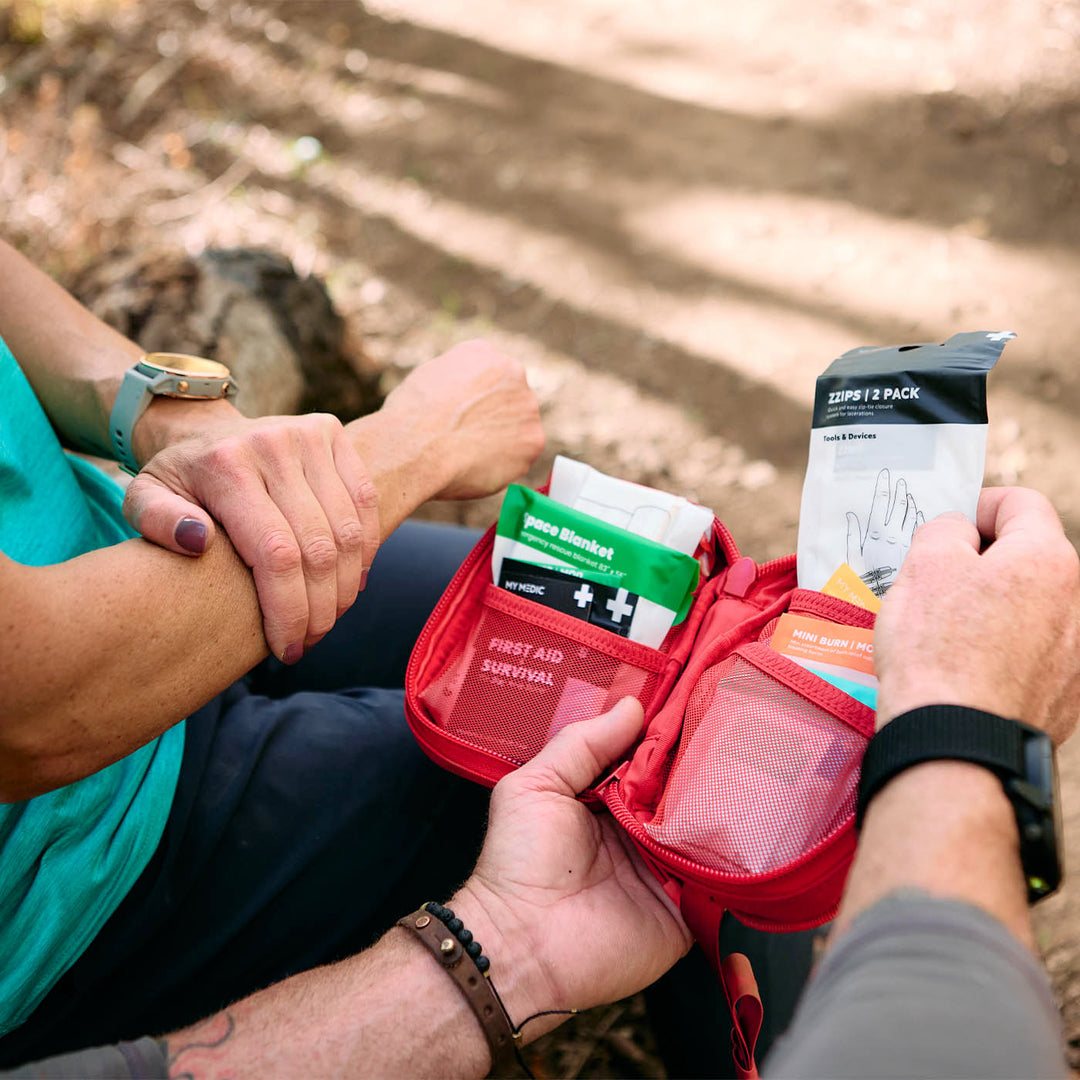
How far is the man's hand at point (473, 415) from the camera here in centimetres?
153

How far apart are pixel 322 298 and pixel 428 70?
257 cm

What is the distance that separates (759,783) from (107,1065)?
0.76 m

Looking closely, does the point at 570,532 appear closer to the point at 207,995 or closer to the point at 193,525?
the point at 193,525

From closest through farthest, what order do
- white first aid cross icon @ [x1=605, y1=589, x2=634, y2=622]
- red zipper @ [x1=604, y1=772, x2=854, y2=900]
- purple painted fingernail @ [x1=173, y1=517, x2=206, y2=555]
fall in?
1. red zipper @ [x1=604, y1=772, x2=854, y2=900]
2. purple painted fingernail @ [x1=173, y1=517, x2=206, y2=555]
3. white first aid cross icon @ [x1=605, y1=589, x2=634, y2=622]

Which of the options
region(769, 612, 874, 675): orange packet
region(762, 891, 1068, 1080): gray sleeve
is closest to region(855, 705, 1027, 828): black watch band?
region(762, 891, 1068, 1080): gray sleeve

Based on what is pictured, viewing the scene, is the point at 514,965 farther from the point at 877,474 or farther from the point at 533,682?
the point at 877,474

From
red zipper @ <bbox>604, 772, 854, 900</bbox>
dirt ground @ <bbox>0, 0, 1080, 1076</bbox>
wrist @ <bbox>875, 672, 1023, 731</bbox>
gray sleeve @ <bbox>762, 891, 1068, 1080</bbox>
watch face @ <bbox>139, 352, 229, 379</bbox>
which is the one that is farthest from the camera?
dirt ground @ <bbox>0, 0, 1080, 1076</bbox>

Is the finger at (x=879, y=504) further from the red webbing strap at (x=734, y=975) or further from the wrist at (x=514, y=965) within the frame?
the wrist at (x=514, y=965)

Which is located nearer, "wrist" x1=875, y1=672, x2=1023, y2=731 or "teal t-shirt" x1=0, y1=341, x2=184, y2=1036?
"wrist" x1=875, y1=672, x2=1023, y2=731

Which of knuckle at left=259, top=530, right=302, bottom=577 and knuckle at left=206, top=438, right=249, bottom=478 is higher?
knuckle at left=206, top=438, right=249, bottom=478

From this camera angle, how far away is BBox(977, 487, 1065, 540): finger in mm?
999

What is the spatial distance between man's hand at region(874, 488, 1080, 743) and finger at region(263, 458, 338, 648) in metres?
0.73

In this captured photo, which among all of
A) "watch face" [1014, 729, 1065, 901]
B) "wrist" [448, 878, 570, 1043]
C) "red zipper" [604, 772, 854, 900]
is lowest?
"wrist" [448, 878, 570, 1043]

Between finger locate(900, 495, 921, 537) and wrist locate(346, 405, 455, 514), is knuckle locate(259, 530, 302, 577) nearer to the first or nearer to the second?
wrist locate(346, 405, 455, 514)
